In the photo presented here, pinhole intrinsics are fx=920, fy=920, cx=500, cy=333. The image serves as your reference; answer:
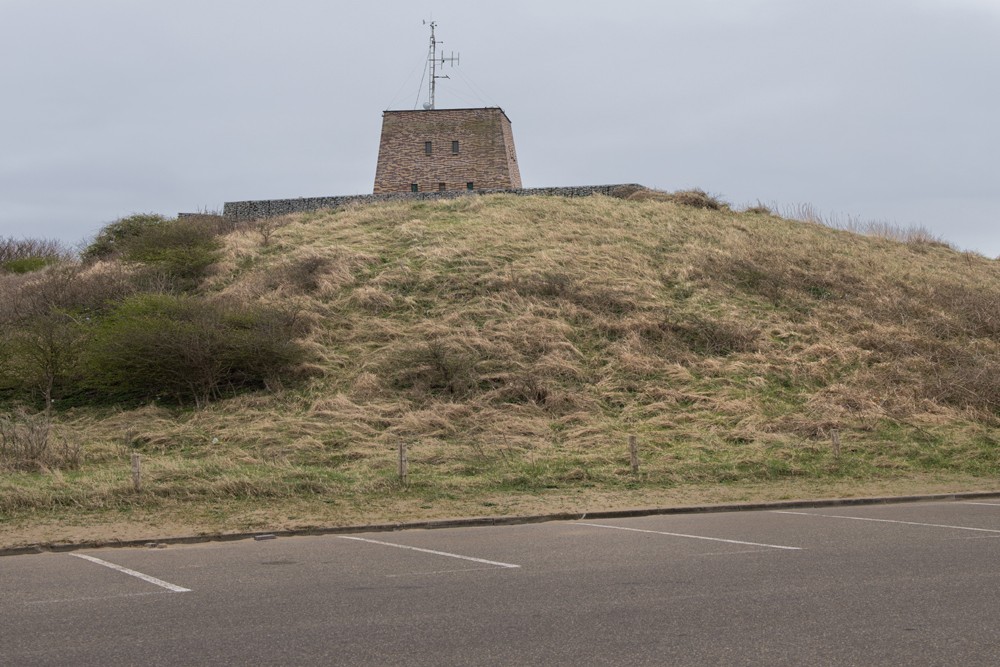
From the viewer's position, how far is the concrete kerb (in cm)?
1117

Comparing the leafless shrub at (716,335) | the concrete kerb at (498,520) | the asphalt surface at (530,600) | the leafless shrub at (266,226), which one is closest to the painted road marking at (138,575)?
the asphalt surface at (530,600)

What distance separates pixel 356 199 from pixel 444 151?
23.0ft

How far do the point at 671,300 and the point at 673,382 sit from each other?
691cm

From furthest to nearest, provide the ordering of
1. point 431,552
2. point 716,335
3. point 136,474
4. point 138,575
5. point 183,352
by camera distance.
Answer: point 716,335, point 183,352, point 136,474, point 431,552, point 138,575

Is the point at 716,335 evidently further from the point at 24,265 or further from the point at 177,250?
the point at 24,265

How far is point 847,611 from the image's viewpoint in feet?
21.6

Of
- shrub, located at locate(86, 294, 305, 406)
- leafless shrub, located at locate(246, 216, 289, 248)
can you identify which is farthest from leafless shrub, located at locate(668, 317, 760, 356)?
Result: leafless shrub, located at locate(246, 216, 289, 248)

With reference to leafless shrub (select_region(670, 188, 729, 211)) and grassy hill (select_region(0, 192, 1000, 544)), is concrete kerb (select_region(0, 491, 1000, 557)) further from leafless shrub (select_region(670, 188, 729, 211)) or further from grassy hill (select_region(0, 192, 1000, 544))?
leafless shrub (select_region(670, 188, 729, 211))

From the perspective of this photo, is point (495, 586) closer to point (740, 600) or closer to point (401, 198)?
point (740, 600)

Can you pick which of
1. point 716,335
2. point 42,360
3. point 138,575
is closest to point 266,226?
point 42,360

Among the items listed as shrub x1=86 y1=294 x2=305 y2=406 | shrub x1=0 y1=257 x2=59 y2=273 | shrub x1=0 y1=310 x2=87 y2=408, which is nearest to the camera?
shrub x1=86 y1=294 x2=305 y2=406

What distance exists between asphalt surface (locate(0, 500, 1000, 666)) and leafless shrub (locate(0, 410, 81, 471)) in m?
5.74

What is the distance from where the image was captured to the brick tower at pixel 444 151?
50938 millimetres

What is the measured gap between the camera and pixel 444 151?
5144cm
